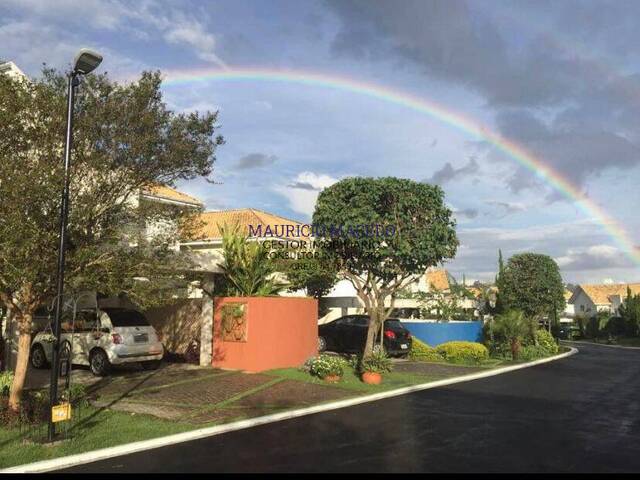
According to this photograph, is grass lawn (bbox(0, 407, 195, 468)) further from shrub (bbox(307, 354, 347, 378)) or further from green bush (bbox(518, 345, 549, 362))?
green bush (bbox(518, 345, 549, 362))

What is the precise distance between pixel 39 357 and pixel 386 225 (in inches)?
413

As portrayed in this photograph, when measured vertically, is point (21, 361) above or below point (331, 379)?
above

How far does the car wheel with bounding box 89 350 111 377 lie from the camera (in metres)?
14.3

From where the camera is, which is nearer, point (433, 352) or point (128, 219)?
point (128, 219)

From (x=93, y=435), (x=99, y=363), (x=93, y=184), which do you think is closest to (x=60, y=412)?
(x=93, y=435)

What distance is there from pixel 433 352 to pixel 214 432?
14.0 meters

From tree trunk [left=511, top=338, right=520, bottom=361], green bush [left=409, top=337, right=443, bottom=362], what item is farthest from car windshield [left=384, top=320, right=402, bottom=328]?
tree trunk [left=511, top=338, right=520, bottom=361]

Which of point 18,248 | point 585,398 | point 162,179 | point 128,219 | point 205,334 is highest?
point 162,179

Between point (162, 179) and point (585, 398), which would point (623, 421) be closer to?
point (585, 398)

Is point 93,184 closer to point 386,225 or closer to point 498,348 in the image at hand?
point 386,225

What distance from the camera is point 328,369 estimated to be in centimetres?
1392

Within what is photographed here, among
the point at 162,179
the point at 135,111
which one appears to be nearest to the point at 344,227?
the point at 162,179

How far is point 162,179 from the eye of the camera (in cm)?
1064

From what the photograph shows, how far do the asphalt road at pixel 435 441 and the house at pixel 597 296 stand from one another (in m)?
76.8
